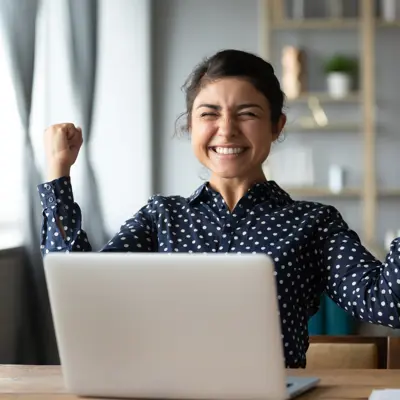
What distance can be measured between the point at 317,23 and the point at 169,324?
4664 mm

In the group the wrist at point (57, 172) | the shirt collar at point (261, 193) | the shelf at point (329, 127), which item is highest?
the shelf at point (329, 127)

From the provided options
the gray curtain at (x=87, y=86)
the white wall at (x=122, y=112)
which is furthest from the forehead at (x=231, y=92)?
the white wall at (x=122, y=112)

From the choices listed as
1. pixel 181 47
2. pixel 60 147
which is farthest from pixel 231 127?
pixel 181 47

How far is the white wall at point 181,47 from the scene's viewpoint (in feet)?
19.1

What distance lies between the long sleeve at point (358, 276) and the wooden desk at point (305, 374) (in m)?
0.12

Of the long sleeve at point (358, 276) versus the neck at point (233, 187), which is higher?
the neck at point (233, 187)

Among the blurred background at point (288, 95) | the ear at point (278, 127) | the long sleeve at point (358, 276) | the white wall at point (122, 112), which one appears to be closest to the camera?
the long sleeve at point (358, 276)

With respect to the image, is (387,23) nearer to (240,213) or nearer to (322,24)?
(322,24)

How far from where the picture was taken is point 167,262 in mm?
1189

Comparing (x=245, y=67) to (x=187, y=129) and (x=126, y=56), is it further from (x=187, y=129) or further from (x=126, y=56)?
(x=126, y=56)

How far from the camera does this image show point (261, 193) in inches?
75.9

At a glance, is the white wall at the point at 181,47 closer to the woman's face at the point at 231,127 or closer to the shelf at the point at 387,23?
the shelf at the point at 387,23

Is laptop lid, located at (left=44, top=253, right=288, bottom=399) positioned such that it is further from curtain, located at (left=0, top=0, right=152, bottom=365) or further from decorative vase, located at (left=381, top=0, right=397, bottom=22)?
decorative vase, located at (left=381, top=0, right=397, bottom=22)

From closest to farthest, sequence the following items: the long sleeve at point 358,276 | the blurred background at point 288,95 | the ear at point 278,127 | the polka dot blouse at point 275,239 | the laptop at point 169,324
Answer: the laptop at point 169,324, the long sleeve at point 358,276, the polka dot blouse at point 275,239, the ear at point 278,127, the blurred background at point 288,95
